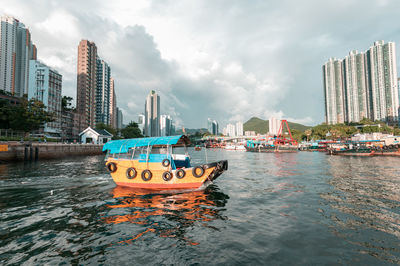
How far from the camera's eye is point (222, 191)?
43.3ft

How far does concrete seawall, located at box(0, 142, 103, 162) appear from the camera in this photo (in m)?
32.9

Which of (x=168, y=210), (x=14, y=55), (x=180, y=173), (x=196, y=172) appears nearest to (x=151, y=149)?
(x=180, y=173)

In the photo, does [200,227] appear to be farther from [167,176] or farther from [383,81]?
[383,81]

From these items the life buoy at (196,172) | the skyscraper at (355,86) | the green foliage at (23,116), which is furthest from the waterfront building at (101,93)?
the skyscraper at (355,86)

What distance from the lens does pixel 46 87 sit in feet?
253

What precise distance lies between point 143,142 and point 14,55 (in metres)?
163

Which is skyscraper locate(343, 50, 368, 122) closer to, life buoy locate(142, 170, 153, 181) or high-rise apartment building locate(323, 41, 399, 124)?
high-rise apartment building locate(323, 41, 399, 124)

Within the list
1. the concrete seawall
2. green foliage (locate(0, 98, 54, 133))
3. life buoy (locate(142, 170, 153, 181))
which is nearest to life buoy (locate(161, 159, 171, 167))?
life buoy (locate(142, 170, 153, 181))

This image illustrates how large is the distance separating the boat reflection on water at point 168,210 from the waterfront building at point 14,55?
144 metres

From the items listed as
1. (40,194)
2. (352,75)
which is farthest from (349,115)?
(40,194)

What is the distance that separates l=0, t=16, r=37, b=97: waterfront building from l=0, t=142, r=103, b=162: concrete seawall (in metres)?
99.8

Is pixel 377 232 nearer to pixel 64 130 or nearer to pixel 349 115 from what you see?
pixel 64 130

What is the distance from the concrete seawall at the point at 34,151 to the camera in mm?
32881

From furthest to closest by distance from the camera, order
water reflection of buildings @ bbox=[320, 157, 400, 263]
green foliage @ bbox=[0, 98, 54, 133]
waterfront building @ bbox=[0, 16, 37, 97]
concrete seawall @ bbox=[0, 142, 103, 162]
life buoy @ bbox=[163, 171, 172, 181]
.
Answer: waterfront building @ bbox=[0, 16, 37, 97] → green foliage @ bbox=[0, 98, 54, 133] → concrete seawall @ bbox=[0, 142, 103, 162] → life buoy @ bbox=[163, 171, 172, 181] → water reflection of buildings @ bbox=[320, 157, 400, 263]
